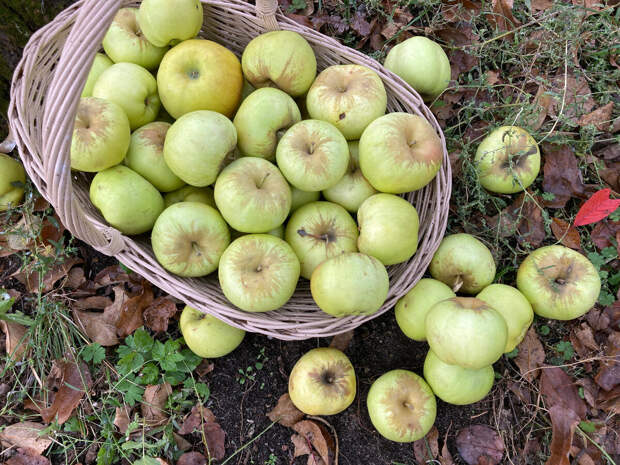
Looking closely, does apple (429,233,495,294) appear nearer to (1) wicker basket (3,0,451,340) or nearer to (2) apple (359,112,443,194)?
(1) wicker basket (3,0,451,340)

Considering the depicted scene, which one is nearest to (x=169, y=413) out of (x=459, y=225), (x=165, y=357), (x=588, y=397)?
→ (x=165, y=357)

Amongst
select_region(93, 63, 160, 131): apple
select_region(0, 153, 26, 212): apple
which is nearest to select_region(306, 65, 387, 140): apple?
select_region(93, 63, 160, 131): apple

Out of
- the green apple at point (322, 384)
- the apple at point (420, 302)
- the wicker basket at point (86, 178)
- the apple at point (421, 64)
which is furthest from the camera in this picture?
the apple at point (421, 64)

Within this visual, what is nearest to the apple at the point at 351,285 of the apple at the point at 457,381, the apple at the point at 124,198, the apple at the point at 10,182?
the apple at the point at 457,381

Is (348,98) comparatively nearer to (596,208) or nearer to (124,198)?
(124,198)

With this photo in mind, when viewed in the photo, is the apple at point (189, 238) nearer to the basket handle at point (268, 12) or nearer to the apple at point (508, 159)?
the basket handle at point (268, 12)

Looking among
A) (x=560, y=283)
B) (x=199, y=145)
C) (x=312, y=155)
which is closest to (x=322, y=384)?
(x=312, y=155)

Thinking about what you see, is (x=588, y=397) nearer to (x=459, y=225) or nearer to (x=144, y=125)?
(x=459, y=225)

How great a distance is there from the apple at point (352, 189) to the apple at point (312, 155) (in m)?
0.19

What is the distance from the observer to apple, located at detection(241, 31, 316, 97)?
2.04 m

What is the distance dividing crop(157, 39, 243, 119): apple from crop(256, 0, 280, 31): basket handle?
0.27 m

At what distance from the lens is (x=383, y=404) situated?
1.95 m

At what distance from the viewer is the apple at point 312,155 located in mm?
1865

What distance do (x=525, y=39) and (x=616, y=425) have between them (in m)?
2.42
